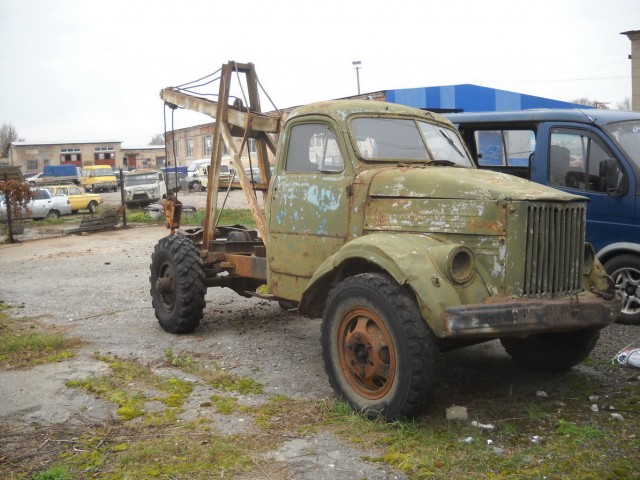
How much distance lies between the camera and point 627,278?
7.93 metres

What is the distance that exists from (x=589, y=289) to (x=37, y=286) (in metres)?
9.07

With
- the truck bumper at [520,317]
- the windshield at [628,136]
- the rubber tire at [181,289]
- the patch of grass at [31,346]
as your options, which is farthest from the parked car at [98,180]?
the truck bumper at [520,317]

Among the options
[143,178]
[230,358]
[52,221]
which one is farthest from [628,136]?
[143,178]

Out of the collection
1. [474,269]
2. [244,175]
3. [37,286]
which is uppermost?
[244,175]

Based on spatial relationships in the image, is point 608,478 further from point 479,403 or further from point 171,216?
point 171,216

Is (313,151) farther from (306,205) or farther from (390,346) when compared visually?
(390,346)

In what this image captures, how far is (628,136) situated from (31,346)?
6.95 meters

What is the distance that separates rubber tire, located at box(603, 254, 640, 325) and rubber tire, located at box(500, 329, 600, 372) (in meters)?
2.17

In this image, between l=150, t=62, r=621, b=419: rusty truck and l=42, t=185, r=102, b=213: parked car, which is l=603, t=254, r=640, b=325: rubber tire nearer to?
l=150, t=62, r=621, b=419: rusty truck

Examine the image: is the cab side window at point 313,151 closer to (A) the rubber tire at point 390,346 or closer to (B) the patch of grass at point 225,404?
(A) the rubber tire at point 390,346

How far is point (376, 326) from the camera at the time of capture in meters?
5.10

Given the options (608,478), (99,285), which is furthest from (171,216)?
(608,478)

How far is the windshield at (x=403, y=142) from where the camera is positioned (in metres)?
6.08

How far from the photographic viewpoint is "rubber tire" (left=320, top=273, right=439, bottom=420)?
4688mm
